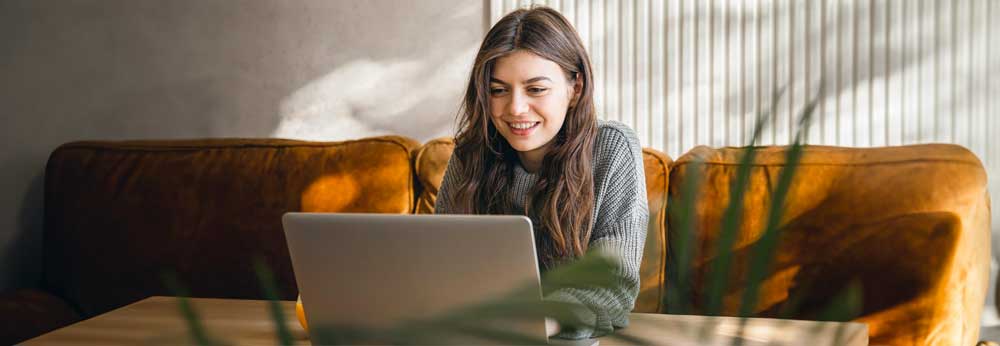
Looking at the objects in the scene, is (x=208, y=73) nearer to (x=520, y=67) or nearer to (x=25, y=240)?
(x=25, y=240)

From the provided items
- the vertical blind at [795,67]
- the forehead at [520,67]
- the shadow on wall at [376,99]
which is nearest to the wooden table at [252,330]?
the forehead at [520,67]

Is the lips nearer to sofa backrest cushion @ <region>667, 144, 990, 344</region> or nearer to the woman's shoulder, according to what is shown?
the woman's shoulder

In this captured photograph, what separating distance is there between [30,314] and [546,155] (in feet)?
5.09

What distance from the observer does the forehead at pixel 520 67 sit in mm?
1806

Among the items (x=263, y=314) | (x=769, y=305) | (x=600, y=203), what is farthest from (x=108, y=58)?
(x=769, y=305)

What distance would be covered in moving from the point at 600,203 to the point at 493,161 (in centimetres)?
26

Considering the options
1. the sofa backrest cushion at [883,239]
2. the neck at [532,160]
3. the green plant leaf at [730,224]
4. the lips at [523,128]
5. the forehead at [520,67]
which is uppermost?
the green plant leaf at [730,224]

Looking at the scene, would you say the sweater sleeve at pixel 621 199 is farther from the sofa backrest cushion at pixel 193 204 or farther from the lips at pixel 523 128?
the sofa backrest cushion at pixel 193 204

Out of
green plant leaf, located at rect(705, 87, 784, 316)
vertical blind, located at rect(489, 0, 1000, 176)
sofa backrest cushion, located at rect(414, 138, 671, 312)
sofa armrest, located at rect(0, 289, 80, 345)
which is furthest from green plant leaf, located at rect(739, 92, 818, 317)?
sofa armrest, located at rect(0, 289, 80, 345)

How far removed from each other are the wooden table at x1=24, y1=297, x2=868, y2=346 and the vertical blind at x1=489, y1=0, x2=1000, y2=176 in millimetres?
1013

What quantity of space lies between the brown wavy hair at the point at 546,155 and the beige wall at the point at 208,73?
94cm

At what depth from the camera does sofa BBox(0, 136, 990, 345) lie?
2.02m

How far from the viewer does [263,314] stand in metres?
1.73

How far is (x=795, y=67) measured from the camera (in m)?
2.58
